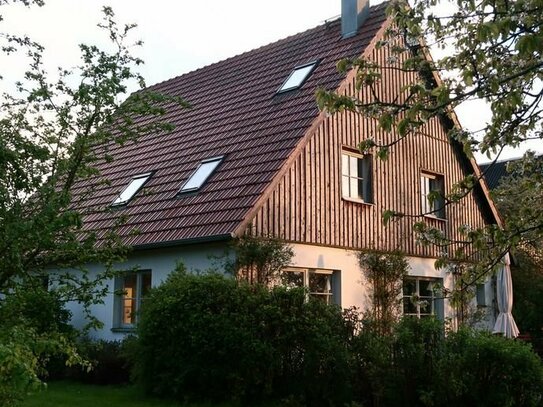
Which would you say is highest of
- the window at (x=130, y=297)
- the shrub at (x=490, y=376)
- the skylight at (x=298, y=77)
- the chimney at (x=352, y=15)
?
the chimney at (x=352, y=15)

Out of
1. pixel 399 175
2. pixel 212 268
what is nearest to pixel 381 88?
pixel 399 175

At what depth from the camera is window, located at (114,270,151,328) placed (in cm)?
1548

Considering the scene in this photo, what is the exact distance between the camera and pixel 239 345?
Answer: 35.5 ft

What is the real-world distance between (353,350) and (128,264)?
20.4ft

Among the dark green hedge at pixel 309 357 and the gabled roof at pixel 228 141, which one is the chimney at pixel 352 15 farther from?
the dark green hedge at pixel 309 357

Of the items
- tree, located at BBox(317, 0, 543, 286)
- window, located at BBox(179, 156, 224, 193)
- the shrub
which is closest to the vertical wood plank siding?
window, located at BBox(179, 156, 224, 193)

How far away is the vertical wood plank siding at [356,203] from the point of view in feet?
47.1

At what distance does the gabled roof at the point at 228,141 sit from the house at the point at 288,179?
4cm

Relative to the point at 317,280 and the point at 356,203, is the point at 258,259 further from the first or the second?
the point at 356,203

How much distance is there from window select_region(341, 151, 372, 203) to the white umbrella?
4081mm

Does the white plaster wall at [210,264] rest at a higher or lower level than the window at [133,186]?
lower

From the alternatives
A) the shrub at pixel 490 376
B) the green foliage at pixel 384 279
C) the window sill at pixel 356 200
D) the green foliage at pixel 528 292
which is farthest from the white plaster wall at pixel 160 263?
the green foliage at pixel 528 292

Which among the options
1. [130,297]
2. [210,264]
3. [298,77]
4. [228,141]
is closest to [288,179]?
[210,264]

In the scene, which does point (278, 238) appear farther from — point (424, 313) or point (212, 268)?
point (424, 313)
